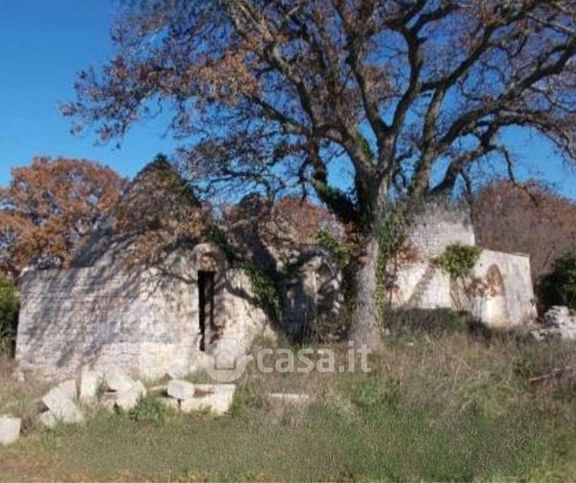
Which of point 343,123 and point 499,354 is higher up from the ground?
point 343,123

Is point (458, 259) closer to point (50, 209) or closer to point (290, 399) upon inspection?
point (290, 399)

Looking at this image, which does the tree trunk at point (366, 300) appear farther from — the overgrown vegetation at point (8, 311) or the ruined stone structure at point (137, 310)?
the overgrown vegetation at point (8, 311)

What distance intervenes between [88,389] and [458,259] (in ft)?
52.4

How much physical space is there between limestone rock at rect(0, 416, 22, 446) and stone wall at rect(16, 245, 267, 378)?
14.4 ft

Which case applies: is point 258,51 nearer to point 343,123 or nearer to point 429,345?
point 343,123

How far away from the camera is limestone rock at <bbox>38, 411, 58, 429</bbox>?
30.6 feet

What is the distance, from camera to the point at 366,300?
14.0 m

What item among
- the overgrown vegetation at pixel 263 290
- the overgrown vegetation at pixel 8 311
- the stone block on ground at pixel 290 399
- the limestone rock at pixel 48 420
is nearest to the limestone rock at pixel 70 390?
the limestone rock at pixel 48 420

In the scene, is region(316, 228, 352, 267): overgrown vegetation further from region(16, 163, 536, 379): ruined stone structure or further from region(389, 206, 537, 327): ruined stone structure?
region(389, 206, 537, 327): ruined stone structure

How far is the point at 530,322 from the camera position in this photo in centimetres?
2366

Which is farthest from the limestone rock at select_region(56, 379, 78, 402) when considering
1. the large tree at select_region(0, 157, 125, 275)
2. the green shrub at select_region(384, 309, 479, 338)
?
the large tree at select_region(0, 157, 125, 275)

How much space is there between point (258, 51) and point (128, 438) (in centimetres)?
715

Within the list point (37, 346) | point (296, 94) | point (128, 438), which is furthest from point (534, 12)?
point (37, 346)

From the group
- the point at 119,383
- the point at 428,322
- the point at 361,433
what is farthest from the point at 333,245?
the point at 361,433
